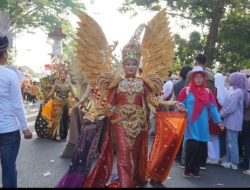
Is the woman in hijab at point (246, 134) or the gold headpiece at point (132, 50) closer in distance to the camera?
the gold headpiece at point (132, 50)

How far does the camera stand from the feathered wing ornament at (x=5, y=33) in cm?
455

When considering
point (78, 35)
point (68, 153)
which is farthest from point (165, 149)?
point (68, 153)

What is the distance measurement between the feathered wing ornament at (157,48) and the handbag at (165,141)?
0.54 meters

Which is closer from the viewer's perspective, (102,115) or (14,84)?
(14,84)

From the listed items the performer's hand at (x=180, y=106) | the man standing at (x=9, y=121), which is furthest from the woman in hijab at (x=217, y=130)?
the man standing at (x=9, y=121)

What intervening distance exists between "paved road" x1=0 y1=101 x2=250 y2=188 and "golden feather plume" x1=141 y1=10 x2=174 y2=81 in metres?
1.59

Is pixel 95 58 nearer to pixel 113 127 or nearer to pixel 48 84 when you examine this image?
pixel 113 127

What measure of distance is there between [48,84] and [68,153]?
2.92 meters

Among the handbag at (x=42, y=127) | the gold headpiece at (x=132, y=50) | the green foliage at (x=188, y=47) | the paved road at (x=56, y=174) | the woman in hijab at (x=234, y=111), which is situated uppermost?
the green foliage at (x=188, y=47)

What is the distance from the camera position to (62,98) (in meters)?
10.6

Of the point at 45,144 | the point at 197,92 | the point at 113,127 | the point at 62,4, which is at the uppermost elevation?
the point at 62,4

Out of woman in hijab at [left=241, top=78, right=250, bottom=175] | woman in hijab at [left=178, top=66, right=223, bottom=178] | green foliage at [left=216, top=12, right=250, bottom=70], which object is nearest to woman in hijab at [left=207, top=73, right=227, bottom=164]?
woman in hijab at [left=241, top=78, right=250, bottom=175]

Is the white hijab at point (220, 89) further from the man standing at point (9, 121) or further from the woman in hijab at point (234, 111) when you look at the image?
the man standing at point (9, 121)

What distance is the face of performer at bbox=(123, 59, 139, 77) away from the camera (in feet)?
18.1
